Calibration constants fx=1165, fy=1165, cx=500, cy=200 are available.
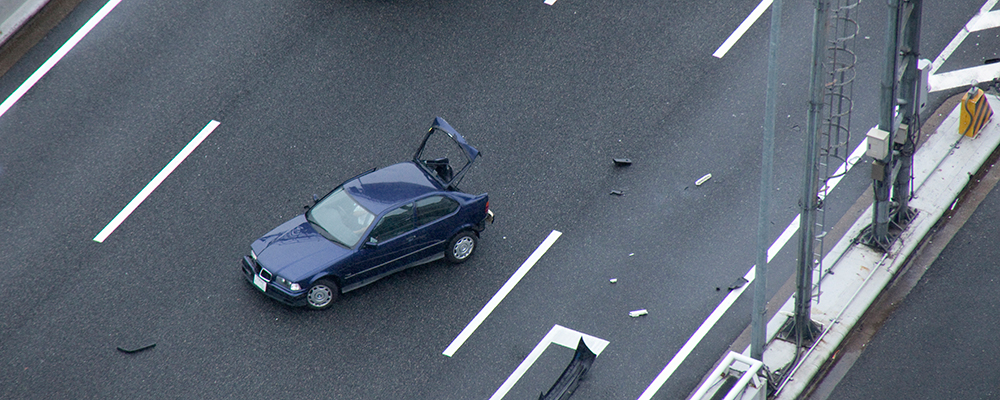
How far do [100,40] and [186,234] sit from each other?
4.99 metres

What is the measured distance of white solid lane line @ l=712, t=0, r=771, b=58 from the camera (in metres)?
20.2

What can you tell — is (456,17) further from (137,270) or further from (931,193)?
(931,193)

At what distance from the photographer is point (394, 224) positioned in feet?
54.7

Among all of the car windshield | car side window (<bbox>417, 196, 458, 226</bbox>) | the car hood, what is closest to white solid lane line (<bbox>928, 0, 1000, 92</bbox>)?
car side window (<bbox>417, 196, 458, 226</bbox>)

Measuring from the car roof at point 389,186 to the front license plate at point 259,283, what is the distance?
1.78 meters

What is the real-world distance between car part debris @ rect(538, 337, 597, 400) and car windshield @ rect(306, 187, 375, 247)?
347 centimetres

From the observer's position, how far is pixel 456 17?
68.7 ft

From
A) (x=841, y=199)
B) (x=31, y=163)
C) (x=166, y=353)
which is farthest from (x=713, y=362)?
(x=31, y=163)

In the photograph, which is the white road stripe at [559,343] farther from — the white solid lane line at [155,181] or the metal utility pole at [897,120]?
the white solid lane line at [155,181]

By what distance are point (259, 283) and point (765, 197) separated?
7.19 m

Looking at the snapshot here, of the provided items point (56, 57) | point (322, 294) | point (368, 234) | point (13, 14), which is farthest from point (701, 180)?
point (13, 14)

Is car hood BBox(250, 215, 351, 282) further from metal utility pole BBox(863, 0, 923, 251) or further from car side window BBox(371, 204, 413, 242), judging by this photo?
metal utility pole BBox(863, 0, 923, 251)

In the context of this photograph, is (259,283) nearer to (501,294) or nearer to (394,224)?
(394,224)

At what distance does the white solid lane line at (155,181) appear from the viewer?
57.9ft
